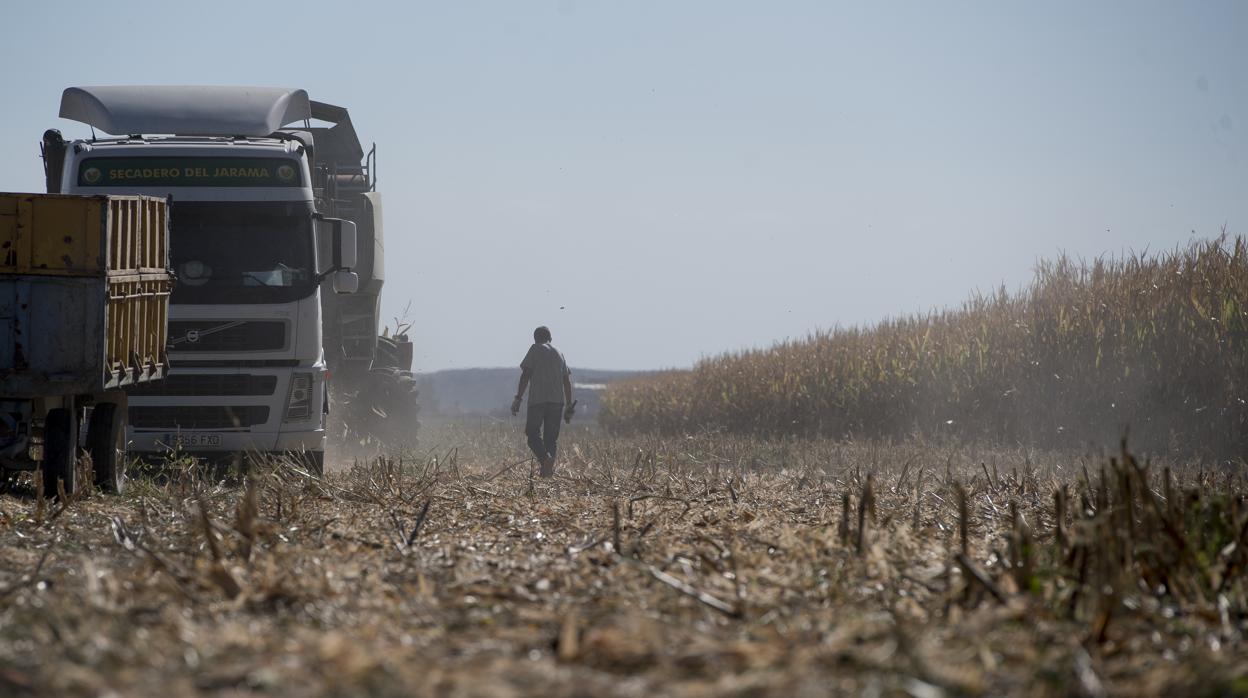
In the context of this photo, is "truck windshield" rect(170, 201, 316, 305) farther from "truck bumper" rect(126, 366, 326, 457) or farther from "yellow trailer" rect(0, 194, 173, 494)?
"yellow trailer" rect(0, 194, 173, 494)

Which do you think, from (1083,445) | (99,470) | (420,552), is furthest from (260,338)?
(1083,445)

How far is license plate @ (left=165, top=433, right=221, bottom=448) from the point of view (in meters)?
12.8

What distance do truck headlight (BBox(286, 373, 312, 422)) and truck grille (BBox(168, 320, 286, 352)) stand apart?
0.38 meters

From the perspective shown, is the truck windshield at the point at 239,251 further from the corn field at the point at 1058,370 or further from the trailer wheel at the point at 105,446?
the corn field at the point at 1058,370

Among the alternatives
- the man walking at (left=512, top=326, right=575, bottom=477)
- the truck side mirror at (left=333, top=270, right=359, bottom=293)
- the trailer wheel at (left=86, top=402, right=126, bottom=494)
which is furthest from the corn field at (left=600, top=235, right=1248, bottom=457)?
the trailer wheel at (left=86, top=402, right=126, bottom=494)

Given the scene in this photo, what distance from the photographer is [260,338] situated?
1284 cm

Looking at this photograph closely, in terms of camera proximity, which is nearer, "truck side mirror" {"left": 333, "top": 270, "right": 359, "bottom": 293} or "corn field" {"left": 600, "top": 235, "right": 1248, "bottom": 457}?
"truck side mirror" {"left": 333, "top": 270, "right": 359, "bottom": 293}

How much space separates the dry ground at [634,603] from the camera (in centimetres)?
355

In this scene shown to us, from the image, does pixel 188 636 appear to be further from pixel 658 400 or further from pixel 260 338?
pixel 658 400

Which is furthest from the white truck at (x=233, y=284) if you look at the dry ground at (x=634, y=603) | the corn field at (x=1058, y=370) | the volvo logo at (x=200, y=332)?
the corn field at (x=1058, y=370)

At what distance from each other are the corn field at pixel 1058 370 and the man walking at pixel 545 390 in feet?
21.8

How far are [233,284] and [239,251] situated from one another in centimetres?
33

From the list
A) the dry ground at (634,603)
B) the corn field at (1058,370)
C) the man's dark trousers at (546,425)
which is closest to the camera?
the dry ground at (634,603)

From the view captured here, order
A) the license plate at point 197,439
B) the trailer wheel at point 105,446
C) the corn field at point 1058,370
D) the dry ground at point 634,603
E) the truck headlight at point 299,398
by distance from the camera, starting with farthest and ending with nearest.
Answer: the corn field at point 1058,370 → the truck headlight at point 299,398 → the license plate at point 197,439 → the trailer wheel at point 105,446 → the dry ground at point 634,603
